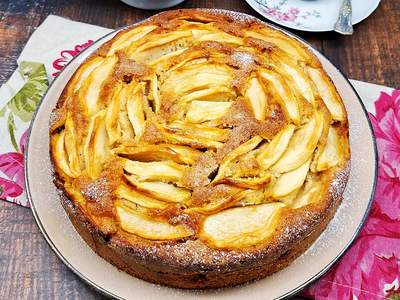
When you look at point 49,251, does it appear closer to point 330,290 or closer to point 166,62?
point 166,62

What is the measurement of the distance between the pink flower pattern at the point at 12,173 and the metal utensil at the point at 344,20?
1.17 m

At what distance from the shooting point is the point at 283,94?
5.15 ft

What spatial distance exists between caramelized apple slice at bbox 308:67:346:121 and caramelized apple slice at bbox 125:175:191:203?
→ 47 cm

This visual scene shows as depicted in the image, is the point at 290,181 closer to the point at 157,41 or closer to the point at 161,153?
the point at 161,153

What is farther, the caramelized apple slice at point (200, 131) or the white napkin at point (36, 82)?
the white napkin at point (36, 82)

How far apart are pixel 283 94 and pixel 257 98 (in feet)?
0.23

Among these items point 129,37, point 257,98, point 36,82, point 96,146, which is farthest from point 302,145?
point 36,82

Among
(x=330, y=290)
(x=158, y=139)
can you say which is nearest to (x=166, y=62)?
(x=158, y=139)

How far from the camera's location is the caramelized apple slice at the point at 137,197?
1.37m

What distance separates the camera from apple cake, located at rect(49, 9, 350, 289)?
1349 mm

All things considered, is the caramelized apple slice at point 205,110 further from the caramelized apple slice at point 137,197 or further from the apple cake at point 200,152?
the caramelized apple slice at point 137,197

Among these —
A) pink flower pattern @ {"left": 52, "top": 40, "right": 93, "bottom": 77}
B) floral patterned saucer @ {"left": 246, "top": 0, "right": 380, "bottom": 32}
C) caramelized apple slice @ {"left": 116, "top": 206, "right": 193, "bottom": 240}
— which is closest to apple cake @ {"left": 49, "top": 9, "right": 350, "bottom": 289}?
caramelized apple slice @ {"left": 116, "top": 206, "right": 193, "bottom": 240}

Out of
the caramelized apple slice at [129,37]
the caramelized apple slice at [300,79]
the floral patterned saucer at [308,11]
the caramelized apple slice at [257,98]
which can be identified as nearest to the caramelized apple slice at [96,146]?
the caramelized apple slice at [129,37]

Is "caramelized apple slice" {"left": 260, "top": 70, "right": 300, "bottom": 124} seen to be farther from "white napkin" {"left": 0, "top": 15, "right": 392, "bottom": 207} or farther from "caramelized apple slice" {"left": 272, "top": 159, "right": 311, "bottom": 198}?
"white napkin" {"left": 0, "top": 15, "right": 392, "bottom": 207}
